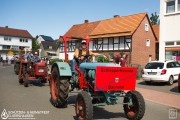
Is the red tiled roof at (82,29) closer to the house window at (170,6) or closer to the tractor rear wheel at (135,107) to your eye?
the house window at (170,6)

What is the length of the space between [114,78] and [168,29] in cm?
1607

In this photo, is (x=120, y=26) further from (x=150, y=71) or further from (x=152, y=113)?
(x=152, y=113)

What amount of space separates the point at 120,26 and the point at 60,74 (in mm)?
29389

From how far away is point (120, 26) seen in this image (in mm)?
35438

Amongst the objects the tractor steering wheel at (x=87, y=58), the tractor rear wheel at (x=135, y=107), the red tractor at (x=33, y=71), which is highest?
the tractor steering wheel at (x=87, y=58)

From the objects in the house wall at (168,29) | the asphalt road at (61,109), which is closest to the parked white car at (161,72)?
the house wall at (168,29)

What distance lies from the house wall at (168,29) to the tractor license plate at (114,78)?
15292mm

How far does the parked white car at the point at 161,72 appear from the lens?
564 inches

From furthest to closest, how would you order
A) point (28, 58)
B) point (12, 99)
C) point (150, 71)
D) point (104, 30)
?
1. point (104, 30)
2. point (150, 71)
3. point (28, 58)
4. point (12, 99)

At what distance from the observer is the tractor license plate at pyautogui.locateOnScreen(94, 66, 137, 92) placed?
569 centimetres

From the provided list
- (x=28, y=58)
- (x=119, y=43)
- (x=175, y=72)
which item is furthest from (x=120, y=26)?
(x=28, y=58)

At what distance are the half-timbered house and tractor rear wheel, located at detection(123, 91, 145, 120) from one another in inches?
1005

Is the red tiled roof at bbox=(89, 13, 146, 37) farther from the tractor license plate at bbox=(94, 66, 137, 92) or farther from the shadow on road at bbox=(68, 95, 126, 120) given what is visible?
the tractor license plate at bbox=(94, 66, 137, 92)

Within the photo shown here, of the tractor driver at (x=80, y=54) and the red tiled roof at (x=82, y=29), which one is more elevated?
the red tiled roof at (x=82, y=29)
